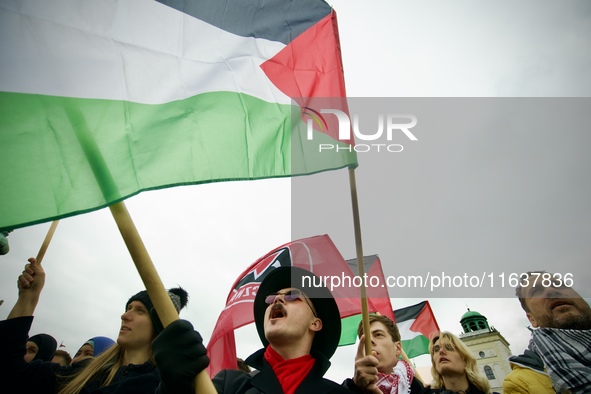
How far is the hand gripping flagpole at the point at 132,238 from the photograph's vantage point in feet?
5.08

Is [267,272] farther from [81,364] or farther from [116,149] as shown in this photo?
[116,149]

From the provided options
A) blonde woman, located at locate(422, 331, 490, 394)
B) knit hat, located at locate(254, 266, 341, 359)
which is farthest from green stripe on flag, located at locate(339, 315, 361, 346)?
knit hat, located at locate(254, 266, 341, 359)

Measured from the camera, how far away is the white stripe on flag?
73.7 inches

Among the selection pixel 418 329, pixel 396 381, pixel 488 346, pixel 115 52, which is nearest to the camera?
pixel 115 52

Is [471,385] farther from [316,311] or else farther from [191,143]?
[191,143]

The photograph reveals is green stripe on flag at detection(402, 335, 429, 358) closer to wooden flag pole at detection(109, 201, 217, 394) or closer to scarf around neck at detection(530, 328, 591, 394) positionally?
scarf around neck at detection(530, 328, 591, 394)

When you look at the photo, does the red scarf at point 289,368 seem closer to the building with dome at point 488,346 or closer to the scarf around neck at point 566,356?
the scarf around neck at point 566,356

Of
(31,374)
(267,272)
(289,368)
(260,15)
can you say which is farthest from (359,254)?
(267,272)

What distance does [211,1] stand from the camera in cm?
285

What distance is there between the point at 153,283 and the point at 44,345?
161 inches

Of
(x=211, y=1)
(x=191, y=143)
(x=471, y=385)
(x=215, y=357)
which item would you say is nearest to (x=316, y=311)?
(x=191, y=143)

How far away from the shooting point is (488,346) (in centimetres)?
5312

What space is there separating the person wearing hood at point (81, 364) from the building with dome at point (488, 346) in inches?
2245

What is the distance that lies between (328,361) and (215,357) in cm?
296
